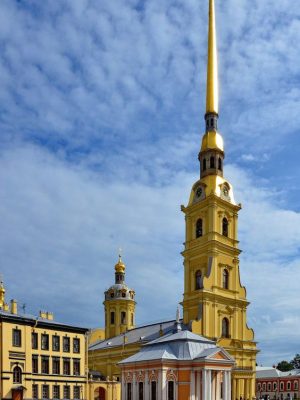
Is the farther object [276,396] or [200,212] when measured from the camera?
[276,396]

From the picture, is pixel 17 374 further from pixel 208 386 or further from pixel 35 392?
pixel 208 386

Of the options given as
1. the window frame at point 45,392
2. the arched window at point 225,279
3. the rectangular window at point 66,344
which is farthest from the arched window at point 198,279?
the window frame at point 45,392

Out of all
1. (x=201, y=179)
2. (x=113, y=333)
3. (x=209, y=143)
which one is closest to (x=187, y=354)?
(x=201, y=179)

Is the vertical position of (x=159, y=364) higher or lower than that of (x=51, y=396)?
higher

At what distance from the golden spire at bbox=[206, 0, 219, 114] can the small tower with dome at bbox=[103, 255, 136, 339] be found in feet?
124

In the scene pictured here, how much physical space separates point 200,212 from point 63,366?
25.7 meters

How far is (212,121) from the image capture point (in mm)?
72125

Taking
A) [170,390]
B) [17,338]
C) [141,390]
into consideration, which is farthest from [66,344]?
[170,390]

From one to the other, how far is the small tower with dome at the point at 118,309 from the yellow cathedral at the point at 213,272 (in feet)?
50.9

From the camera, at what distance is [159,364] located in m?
47.3

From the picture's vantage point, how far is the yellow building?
46875 mm

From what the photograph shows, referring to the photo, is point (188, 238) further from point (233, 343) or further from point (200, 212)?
point (233, 343)

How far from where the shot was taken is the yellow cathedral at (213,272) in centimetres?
6141

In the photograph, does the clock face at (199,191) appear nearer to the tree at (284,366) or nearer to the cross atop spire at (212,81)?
the cross atop spire at (212,81)
